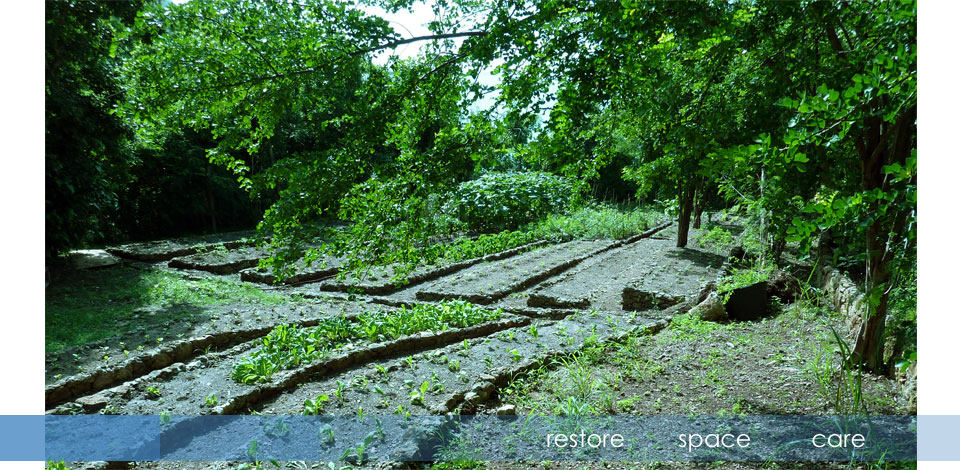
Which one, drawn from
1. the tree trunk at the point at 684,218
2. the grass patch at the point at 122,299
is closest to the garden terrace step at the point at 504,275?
the tree trunk at the point at 684,218

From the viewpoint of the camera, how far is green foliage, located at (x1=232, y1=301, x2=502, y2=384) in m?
3.59

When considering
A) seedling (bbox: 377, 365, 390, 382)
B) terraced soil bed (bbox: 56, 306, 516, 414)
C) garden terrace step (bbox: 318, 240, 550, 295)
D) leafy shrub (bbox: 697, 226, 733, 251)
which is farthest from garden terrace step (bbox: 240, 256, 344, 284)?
leafy shrub (bbox: 697, 226, 733, 251)

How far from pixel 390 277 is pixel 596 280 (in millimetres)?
2815

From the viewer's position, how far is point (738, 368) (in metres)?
3.42

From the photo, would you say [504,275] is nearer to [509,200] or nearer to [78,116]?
[78,116]

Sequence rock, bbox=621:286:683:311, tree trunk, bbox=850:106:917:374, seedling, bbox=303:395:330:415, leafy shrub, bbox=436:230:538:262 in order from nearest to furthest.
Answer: tree trunk, bbox=850:106:917:374 → seedling, bbox=303:395:330:415 → rock, bbox=621:286:683:311 → leafy shrub, bbox=436:230:538:262

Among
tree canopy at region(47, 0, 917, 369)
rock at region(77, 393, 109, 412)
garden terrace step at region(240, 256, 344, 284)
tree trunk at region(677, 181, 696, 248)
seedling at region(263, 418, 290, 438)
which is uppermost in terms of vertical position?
tree canopy at region(47, 0, 917, 369)

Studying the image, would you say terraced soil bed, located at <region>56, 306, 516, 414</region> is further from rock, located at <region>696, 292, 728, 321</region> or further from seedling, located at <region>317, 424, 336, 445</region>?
rock, located at <region>696, 292, 728, 321</region>

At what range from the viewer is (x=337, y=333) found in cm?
447

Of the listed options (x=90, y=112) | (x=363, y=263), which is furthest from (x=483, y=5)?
(x=90, y=112)

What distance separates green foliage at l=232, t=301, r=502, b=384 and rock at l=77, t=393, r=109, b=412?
73 centimetres

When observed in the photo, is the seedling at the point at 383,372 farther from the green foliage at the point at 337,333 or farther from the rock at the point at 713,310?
the rock at the point at 713,310

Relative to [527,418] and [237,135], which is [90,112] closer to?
[237,135]

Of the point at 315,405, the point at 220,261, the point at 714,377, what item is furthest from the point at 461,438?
the point at 220,261
